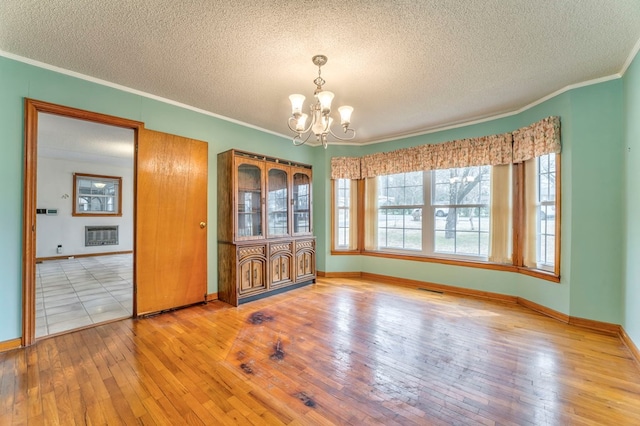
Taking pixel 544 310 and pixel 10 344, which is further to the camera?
pixel 544 310

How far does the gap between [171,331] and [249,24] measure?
9.46 feet

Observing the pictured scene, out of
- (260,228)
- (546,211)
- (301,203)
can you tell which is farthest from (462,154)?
(260,228)

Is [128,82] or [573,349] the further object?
[128,82]

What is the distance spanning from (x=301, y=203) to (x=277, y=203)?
1.73 feet

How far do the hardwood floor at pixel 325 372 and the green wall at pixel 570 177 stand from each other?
15.6 inches

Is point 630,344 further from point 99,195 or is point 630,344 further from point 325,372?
point 99,195

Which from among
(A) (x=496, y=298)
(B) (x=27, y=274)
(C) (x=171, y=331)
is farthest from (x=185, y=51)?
(A) (x=496, y=298)

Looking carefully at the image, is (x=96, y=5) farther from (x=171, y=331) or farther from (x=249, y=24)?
(x=171, y=331)

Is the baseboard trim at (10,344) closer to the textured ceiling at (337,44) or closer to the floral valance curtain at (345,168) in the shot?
the textured ceiling at (337,44)

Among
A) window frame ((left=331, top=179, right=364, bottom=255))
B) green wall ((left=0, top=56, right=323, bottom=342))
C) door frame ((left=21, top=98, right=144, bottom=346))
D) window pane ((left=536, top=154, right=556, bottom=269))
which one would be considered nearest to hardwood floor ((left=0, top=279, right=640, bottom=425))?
door frame ((left=21, top=98, right=144, bottom=346))

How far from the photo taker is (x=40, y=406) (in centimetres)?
168

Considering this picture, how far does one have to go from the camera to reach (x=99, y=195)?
7383 millimetres

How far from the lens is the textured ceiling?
1820mm

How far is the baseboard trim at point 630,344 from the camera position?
7.26ft
